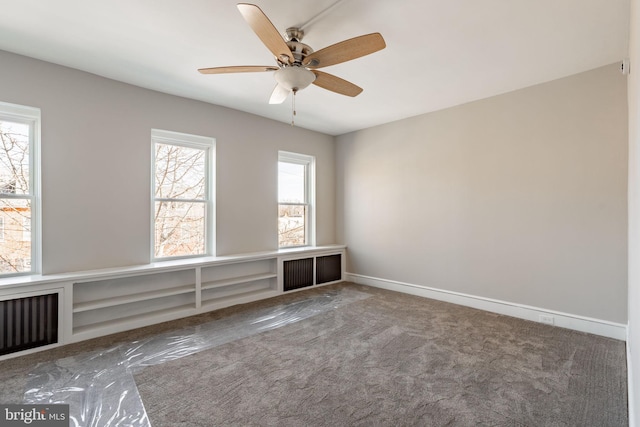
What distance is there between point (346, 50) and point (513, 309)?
3481 millimetres

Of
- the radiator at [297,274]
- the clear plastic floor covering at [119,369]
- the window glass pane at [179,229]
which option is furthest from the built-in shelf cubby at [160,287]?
the clear plastic floor covering at [119,369]

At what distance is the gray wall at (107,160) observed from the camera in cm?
295

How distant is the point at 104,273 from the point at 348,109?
139 inches

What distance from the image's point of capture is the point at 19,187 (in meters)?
2.91

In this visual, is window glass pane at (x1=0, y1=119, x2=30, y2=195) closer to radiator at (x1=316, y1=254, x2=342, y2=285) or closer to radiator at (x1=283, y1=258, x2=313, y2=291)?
radiator at (x1=283, y1=258, x2=313, y2=291)

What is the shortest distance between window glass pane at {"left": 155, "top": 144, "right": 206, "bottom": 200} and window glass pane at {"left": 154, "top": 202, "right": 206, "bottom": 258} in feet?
0.44

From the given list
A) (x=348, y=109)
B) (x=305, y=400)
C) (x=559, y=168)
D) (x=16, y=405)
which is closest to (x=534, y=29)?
(x=559, y=168)

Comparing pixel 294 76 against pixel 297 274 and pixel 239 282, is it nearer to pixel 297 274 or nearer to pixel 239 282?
pixel 239 282

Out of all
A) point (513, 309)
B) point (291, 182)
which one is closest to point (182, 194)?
point (291, 182)

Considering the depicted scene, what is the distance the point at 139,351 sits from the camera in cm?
271

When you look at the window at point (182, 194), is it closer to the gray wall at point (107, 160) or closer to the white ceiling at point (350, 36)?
the gray wall at point (107, 160)

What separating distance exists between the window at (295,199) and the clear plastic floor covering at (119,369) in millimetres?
1709

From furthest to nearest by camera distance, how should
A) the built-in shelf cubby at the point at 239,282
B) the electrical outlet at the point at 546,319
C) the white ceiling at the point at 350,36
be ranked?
the built-in shelf cubby at the point at 239,282 → the electrical outlet at the point at 546,319 → the white ceiling at the point at 350,36

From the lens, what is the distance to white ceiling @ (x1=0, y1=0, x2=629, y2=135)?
2.18m
